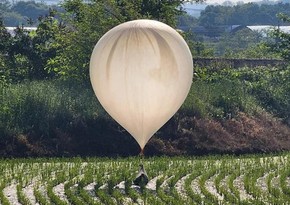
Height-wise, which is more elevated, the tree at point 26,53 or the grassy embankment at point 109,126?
A: the tree at point 26,53

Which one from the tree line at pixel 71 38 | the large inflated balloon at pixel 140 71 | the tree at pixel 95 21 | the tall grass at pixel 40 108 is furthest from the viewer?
the tree line at pixel 71 38

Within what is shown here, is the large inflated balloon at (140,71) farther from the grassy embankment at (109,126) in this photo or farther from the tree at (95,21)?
the tree at (95,21)

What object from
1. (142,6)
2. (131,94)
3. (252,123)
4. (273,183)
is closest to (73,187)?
(131,94)

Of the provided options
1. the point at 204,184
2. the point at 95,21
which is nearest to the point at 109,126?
the point at 95,21

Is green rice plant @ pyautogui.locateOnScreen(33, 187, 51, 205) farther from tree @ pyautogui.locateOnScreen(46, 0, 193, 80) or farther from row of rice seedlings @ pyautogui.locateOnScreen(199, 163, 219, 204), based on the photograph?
tree @ pyautogui.locateOnScreen(46, 0, 193, 80)

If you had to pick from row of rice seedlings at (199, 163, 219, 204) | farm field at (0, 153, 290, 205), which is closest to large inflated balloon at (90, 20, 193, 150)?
farm field at (0, 153, 290, 205)

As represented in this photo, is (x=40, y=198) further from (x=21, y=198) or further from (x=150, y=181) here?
(x=150, y=181)

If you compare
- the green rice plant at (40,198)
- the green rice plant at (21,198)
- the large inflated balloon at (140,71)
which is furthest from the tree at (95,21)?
the green rice plant at (40,198)

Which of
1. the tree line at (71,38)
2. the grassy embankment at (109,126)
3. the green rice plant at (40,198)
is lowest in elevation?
the grassy embankment at (109,126)
